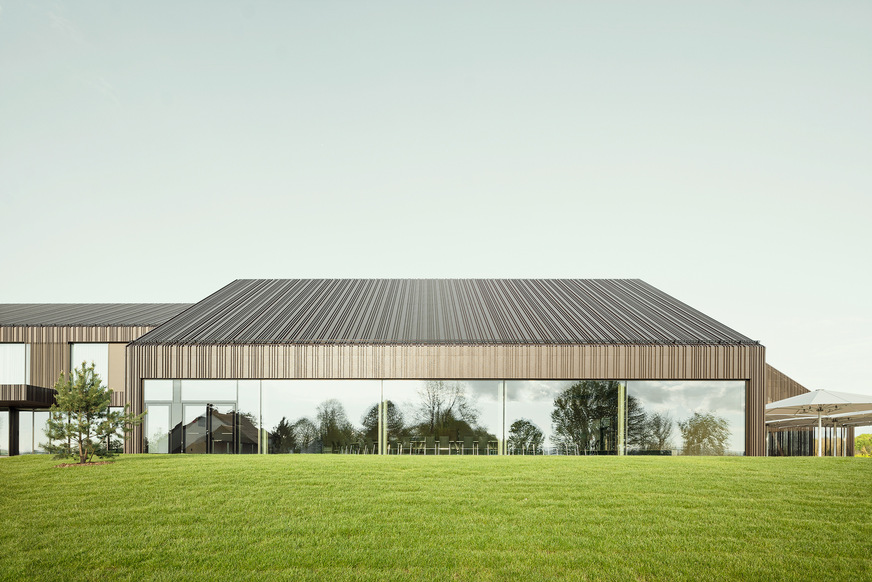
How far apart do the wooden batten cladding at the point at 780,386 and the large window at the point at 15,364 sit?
89.9 ft

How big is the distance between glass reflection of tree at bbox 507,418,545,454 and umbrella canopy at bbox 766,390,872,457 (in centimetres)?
775

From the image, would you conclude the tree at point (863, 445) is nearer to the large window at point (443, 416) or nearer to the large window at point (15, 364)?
the large window at point (443, 416)

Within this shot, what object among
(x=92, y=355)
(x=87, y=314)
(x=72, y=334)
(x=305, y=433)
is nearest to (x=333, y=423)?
(x=305, y=433)

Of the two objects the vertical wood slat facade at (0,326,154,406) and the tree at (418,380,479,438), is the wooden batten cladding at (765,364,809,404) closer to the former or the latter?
the tree at (418,380,479,438)

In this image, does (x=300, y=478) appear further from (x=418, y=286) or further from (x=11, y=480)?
(x=418, y=286)

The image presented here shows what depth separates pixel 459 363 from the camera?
22.7 m

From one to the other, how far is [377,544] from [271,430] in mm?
14389

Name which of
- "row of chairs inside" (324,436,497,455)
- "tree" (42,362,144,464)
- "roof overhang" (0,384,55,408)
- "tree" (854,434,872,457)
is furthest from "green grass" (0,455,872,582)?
"tree" (854,434,872,457)

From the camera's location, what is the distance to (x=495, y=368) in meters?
22.7

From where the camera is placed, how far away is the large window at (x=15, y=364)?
84.8ft

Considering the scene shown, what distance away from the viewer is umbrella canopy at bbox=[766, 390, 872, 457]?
2120cm

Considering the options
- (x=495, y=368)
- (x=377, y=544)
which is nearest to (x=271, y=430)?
(x=495, y=368)

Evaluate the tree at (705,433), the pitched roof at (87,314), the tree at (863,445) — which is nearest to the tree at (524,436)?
the tree at (705,433)

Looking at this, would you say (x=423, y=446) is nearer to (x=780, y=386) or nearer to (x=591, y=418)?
(x=591, y=418)
